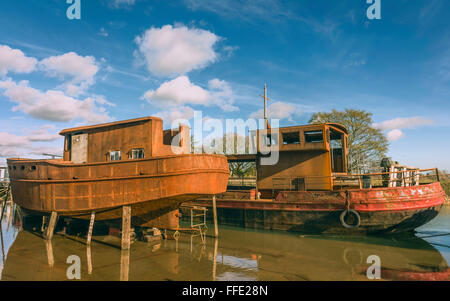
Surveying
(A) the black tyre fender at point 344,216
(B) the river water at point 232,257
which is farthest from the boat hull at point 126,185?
(A) the black tyre fender at point 344,216

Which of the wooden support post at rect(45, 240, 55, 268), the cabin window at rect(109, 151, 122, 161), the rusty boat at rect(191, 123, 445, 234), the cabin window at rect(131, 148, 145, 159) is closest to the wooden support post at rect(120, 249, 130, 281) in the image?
the wooden support post at rect(45, 240, 55, 268)

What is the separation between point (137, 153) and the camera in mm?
11594

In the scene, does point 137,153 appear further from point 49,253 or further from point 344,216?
point 344,216

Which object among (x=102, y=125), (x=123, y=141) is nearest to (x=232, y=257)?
(x=123, y=141)

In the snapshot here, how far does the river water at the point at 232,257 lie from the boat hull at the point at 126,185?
170 centimetres

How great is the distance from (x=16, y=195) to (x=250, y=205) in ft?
42.5

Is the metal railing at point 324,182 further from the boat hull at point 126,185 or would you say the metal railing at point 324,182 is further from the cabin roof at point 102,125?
the cabin roof at point 102,125

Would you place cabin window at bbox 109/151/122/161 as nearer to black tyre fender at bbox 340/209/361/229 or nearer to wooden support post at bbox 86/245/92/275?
wooden support post at bbox 86/245/92/275

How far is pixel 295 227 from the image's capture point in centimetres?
1420

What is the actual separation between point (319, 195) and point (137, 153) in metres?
9.44

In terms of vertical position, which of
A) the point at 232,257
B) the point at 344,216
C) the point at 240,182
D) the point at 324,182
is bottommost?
the point at 232,257

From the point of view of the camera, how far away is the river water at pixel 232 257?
8320 mm
